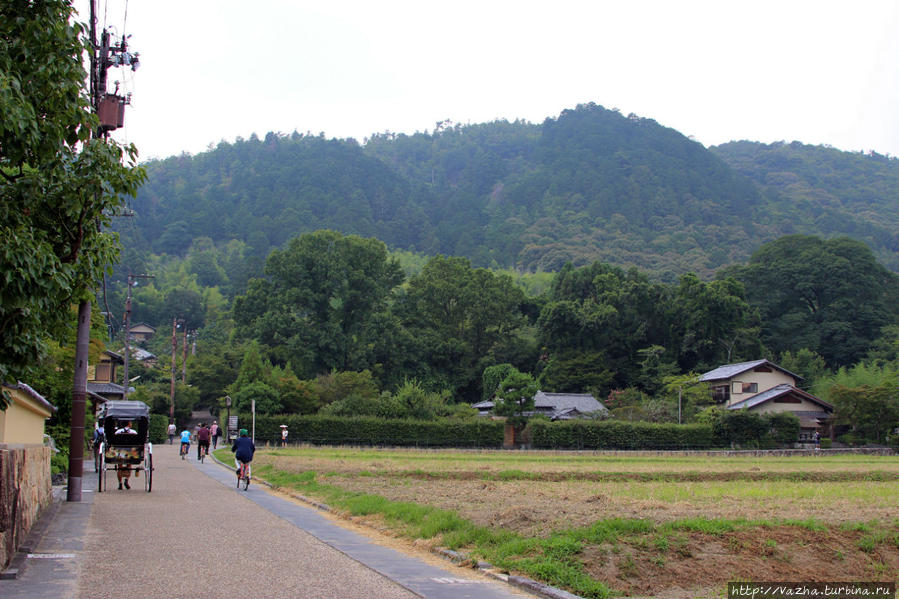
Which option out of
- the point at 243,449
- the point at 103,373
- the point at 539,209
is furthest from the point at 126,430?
the point at 539,209

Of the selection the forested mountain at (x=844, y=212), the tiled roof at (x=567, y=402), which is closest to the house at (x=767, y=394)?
the tiled roof at (x=567, y=402)

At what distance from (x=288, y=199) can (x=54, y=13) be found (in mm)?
165789

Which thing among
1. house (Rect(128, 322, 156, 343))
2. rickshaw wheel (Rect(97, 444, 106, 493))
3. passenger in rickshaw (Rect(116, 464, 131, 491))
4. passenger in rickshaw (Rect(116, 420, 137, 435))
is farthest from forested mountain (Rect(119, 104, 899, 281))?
rickshaw wheel (Rect(97, 444, 106, 493))

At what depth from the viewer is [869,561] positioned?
1265 cm

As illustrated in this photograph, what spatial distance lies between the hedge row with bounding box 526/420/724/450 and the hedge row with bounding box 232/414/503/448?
10.8ft

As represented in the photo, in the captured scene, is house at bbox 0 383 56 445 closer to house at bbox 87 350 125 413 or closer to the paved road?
the paved road

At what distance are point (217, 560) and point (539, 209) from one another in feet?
557

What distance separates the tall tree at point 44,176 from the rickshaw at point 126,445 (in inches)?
473

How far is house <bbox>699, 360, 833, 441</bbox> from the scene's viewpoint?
66312 mm

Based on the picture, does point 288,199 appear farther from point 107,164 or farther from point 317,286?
point 107,164

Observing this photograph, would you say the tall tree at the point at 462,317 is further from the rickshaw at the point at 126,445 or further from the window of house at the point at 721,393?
the rickshaw at the point at 126,445

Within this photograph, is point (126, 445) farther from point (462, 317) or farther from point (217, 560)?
point (462, 317)

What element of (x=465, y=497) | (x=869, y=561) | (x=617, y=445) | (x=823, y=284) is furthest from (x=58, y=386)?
(x=823, y=284)

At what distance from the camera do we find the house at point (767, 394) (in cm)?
6631
